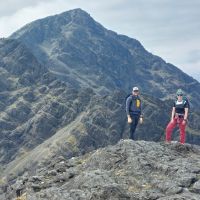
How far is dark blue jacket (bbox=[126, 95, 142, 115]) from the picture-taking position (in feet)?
118

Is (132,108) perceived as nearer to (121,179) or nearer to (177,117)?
(177,117)

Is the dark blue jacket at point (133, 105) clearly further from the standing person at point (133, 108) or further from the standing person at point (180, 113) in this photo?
the standing person at point (180, 113)

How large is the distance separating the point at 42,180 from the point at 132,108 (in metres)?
9.77

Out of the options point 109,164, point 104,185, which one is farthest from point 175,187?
point 109,164

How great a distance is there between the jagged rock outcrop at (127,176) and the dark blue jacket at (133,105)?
3040 millimetres

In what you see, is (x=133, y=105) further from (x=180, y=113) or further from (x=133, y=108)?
(x=180, y=113)

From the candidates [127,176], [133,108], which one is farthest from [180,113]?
[127,176]

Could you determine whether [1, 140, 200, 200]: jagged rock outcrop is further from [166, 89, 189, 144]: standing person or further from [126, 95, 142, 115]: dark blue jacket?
[126, 95, 142, 115]: dark blue jacket

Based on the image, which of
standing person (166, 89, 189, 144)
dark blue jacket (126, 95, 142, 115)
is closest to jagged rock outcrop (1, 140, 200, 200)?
standing person (166, 89, 189, 144)

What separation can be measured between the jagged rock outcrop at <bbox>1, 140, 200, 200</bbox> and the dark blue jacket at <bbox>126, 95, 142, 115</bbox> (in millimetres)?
3040

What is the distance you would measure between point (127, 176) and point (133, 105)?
29.4 ft

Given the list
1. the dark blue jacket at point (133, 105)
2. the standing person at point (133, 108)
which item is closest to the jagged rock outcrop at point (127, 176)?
the standing person at point (133, 108)

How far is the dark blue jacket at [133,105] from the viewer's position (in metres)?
36.0

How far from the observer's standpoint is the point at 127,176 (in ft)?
93.5
